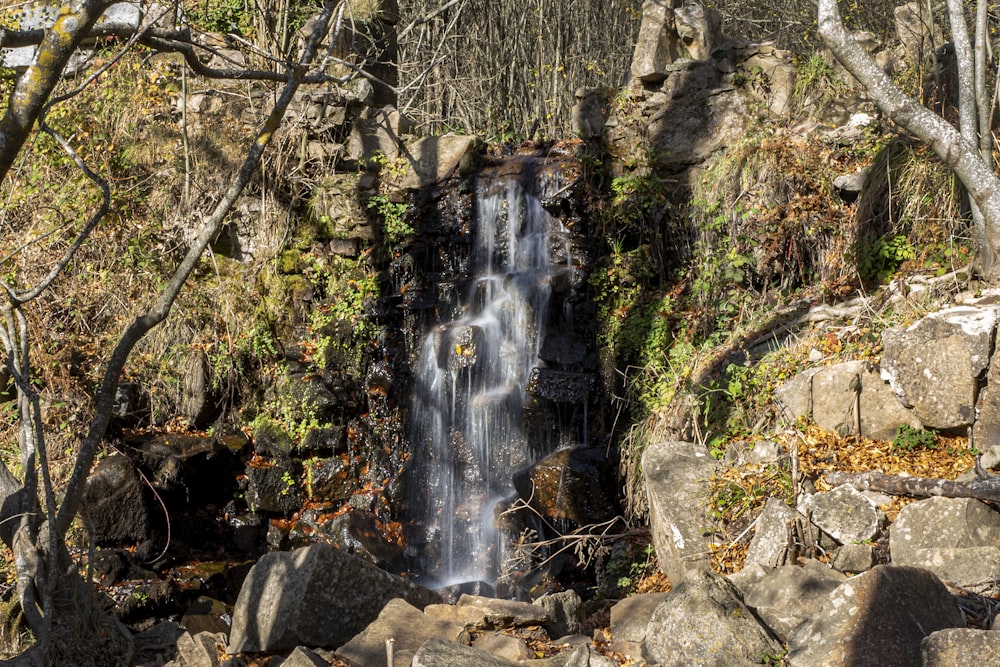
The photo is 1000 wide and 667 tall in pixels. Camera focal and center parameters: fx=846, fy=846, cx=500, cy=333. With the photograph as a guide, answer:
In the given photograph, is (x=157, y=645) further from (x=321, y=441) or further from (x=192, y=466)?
(x=321, y=441)

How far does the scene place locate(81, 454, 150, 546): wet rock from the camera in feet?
27.9

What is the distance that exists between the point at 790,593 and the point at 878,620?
3.22 ft

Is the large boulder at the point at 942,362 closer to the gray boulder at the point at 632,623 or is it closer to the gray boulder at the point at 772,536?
the gray boulder at the point at 772,536

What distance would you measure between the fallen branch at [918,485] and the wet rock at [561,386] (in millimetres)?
3243

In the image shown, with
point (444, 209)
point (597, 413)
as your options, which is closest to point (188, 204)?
point (444, 209)

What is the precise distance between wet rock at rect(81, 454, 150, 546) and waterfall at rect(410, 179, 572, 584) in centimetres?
286

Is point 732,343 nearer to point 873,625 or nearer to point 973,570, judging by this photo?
point 973,570

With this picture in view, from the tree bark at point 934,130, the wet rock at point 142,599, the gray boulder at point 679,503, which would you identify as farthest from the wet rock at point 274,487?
the tree bark at point 934,130

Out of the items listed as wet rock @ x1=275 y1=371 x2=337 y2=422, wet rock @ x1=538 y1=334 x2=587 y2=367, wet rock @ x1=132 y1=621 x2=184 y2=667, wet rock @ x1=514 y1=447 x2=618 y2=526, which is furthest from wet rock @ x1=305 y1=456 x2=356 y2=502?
wet rock @ x1=132 y1=621 x2=184 y2=667

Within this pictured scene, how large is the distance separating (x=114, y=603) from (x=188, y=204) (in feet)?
17.9

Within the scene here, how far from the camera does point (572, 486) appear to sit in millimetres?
7750

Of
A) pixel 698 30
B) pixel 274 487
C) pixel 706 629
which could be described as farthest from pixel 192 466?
pixel 698 30

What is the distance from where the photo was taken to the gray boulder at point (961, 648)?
324cm

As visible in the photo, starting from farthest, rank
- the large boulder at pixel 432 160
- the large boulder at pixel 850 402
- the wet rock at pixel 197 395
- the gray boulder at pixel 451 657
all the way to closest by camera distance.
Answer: the large boulder at pixel 432 160 < the wet rock at pixel 197 395 < the large boulder at pixel 850 402 < the gray boulder at pixel 451 657
